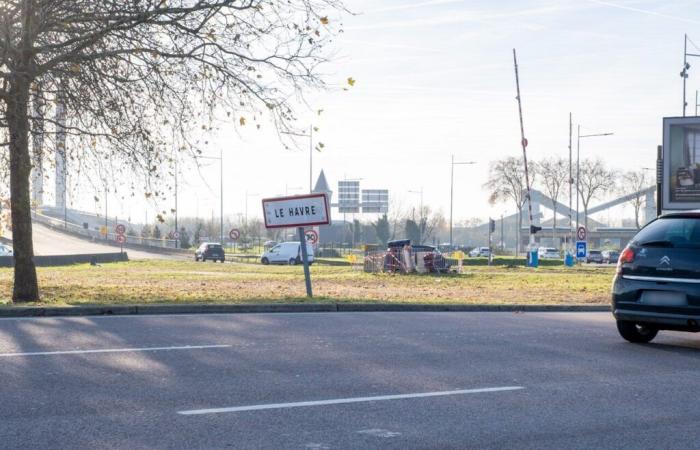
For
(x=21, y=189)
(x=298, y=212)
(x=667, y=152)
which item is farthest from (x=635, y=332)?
(x=667, y=152)

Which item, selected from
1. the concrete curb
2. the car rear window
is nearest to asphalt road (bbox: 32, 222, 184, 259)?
the concrete curb

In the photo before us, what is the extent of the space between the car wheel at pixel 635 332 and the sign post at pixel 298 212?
6946mm

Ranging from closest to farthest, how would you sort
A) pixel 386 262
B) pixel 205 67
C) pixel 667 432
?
pixel 667 432
pixel 205 67
pixel 386 262

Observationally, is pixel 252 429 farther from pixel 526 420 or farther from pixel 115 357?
pixel 115 357

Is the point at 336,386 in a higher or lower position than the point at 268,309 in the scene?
lower

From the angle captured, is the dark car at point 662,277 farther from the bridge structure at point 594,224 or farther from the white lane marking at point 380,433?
the bridge structure at point 594,224

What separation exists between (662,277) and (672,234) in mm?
587

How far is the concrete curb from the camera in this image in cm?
1299

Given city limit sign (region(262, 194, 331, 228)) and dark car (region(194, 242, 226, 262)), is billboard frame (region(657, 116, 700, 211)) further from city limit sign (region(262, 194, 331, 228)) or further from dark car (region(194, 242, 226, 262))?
dark car (region(194, 242, 226, 262))

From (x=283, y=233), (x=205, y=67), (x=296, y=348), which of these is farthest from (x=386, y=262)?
(x=283, y=233)

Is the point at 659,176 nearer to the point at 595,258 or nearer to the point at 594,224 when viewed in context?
the point at 595,258

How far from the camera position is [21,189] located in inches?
653

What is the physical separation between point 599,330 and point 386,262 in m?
25.0

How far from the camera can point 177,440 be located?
5.70 metres
